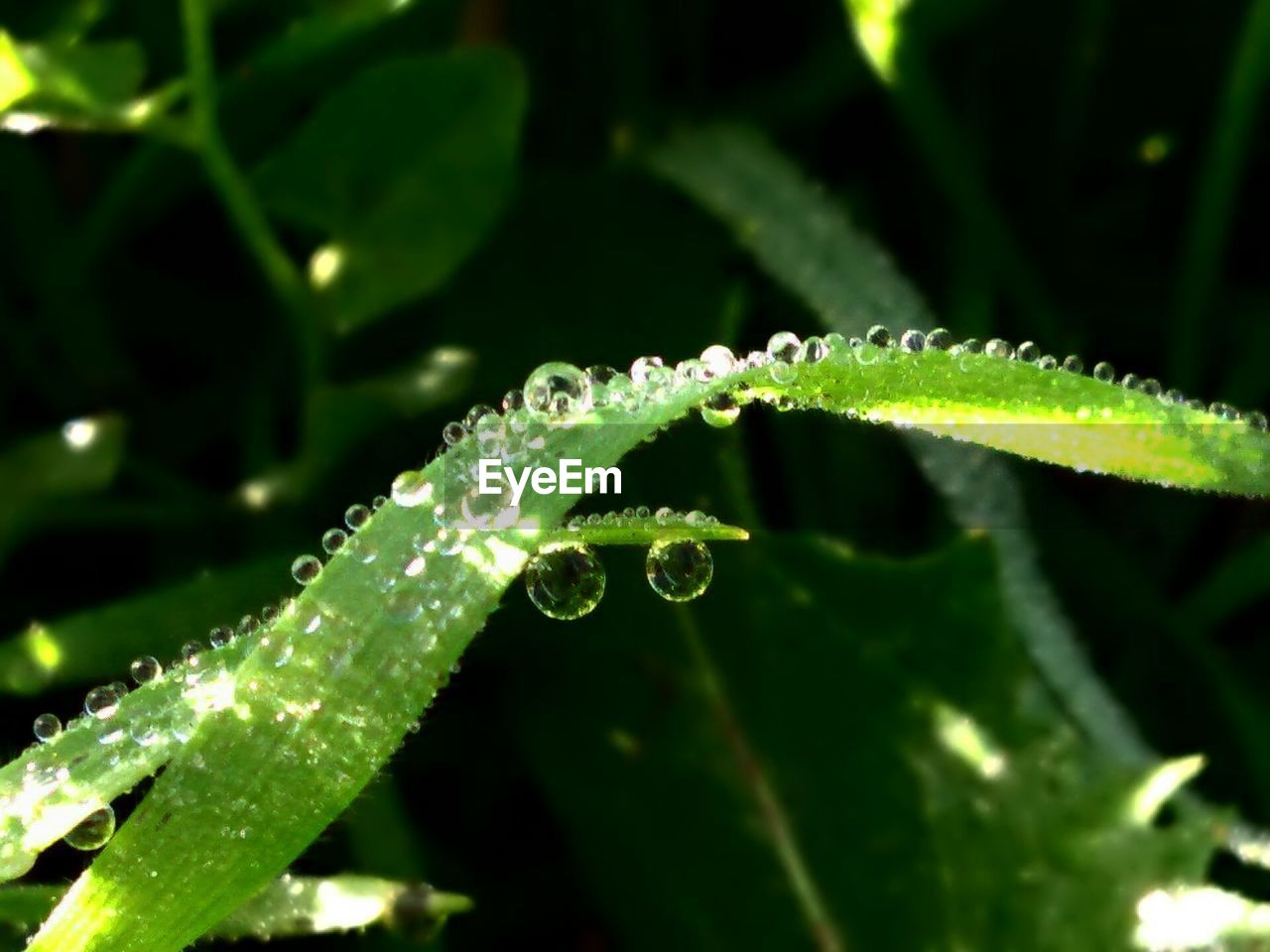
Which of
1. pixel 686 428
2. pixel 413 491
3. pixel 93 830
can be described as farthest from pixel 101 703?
pixel 686 428

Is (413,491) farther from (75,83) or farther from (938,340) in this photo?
(75,83)

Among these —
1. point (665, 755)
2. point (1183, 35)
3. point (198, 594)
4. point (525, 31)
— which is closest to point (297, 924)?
point (198, 594)

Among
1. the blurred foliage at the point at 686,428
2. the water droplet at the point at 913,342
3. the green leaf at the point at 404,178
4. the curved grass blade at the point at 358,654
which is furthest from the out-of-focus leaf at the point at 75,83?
the water droplet at the point at 913,342

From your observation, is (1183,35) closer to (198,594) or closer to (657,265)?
(657,265)

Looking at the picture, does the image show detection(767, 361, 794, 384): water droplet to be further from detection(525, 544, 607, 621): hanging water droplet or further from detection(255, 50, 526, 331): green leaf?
detection(255, 50, 526, 331): green leaf

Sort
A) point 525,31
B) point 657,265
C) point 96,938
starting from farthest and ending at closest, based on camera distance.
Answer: point 525,31 → point 657,265 → point 96,938

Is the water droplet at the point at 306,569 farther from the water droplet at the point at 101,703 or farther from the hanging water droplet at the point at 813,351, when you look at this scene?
the hanging water droplet at the point at 813,351

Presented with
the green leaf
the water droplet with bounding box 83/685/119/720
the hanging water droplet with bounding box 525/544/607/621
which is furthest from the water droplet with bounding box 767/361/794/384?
the green leaf
